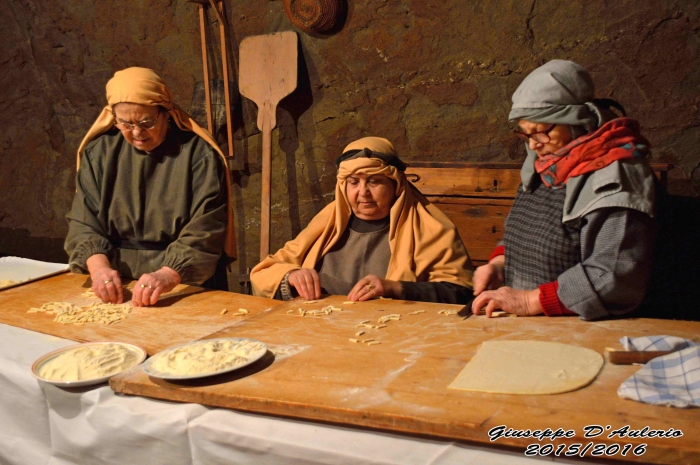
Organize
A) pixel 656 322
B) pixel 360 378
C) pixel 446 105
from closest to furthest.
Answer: pixel 360 378
pixel 656 322
pixel 446 105

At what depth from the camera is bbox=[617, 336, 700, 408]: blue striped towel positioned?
159 cm

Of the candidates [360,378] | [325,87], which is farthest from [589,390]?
[325,87]

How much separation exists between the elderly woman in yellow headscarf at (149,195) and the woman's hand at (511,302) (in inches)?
55.5

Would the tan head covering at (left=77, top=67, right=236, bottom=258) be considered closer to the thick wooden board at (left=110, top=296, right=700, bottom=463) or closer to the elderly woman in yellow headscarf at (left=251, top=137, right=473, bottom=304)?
the elderly woman in yellow headscarf at (left=251, top=137, right=473, bottom=304)

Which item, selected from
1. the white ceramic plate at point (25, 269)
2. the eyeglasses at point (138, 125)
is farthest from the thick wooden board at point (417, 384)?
the white ceramic plate at point (25, 269)

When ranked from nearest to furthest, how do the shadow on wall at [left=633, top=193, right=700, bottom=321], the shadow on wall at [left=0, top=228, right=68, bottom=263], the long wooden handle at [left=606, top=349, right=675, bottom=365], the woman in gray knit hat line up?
the long wooden handle at [left=606, top=349, right=675, bottom=365] → the woman in gray knit hat → the shadow on wall at [left=633, top=193, right=700, bottom=321] → the shadow on wall at [left=0, top=228, right=68, bottom=263]

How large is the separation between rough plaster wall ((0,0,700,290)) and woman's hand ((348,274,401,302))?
2097mm

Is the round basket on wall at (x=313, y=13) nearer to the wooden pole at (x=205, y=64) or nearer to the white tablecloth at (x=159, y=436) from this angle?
the wooden pole at (x=205, y=64)

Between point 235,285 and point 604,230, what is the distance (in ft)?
13.4

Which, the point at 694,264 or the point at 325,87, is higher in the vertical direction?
the point at 325,87

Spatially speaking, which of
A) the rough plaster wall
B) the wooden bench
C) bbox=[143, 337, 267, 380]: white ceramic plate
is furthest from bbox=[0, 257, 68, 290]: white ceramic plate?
the wooden bench

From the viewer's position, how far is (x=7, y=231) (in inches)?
266

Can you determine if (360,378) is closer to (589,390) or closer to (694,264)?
(589,390)

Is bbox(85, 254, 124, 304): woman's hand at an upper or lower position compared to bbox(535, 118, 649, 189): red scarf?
lower
